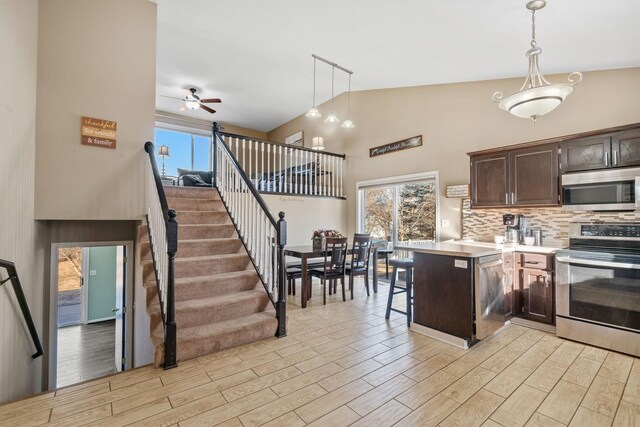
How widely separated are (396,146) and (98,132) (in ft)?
15.1

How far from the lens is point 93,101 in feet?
11.1

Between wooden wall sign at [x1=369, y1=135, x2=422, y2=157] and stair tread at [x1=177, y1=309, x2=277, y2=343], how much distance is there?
151 inches

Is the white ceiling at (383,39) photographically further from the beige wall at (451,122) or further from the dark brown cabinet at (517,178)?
the dark brown cabinet at (517,178)

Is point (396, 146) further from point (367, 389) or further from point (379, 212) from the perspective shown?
point (367, 389)

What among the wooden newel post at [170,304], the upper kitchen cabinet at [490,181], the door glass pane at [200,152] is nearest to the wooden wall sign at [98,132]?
the wooden newel post at [170,304]

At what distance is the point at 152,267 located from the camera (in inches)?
123

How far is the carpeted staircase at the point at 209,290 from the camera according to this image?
272 cm

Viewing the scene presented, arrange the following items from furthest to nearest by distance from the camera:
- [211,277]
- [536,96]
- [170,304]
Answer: [211,277]
[170,304]
[536,96]

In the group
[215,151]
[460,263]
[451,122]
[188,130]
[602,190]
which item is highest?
[188,130]

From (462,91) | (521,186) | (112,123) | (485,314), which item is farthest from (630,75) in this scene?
(112,123)

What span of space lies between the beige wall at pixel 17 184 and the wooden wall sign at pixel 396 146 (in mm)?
5098

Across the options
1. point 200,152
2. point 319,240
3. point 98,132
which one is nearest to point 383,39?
point 319,240

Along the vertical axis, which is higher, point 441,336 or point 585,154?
point 585,154

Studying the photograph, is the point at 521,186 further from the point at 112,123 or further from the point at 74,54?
the point at 74,54
